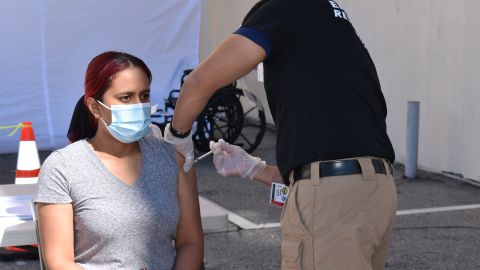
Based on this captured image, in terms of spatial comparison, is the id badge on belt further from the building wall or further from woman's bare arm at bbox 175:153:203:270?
the building wall

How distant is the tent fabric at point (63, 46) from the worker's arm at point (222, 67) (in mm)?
5820

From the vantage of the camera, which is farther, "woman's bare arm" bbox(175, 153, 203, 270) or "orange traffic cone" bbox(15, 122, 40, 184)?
"orange traffic cone" bbox(15, 122, 40, 184)

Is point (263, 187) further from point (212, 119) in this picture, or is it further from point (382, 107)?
point (382, 107)

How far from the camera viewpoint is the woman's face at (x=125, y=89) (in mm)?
2650

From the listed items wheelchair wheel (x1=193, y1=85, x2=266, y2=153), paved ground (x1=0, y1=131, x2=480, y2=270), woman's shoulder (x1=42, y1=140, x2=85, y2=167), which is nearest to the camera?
woman's shoulder (x1=42, y1=140, x2=85, y2=167)

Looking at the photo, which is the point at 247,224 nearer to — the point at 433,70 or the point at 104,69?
the point at 433,70

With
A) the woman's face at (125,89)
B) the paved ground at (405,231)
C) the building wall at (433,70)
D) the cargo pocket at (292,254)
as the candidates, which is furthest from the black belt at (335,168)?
the building wall at (433,70)

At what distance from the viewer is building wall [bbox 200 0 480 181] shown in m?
7.19

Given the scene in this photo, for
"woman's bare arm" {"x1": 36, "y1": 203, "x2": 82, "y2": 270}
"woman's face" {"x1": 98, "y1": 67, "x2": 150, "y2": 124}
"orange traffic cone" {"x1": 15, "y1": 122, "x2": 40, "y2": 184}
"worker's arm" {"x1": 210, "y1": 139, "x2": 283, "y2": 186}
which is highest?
"woman's face" {"x1": 98, "y1": 67, "x2": 150, "y2": 124}

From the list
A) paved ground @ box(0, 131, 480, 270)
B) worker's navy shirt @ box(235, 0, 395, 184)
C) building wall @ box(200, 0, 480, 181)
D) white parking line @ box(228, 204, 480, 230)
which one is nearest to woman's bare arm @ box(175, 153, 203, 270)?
worker's navy shirt @ box(235, 0, 395, 184)

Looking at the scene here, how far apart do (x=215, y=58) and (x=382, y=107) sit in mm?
578

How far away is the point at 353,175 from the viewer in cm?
251

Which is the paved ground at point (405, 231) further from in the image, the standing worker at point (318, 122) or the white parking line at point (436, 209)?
the standing worker at point (318, 122)

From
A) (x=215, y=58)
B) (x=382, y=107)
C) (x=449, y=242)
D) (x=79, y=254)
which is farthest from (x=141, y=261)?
(x=449, y=242)
